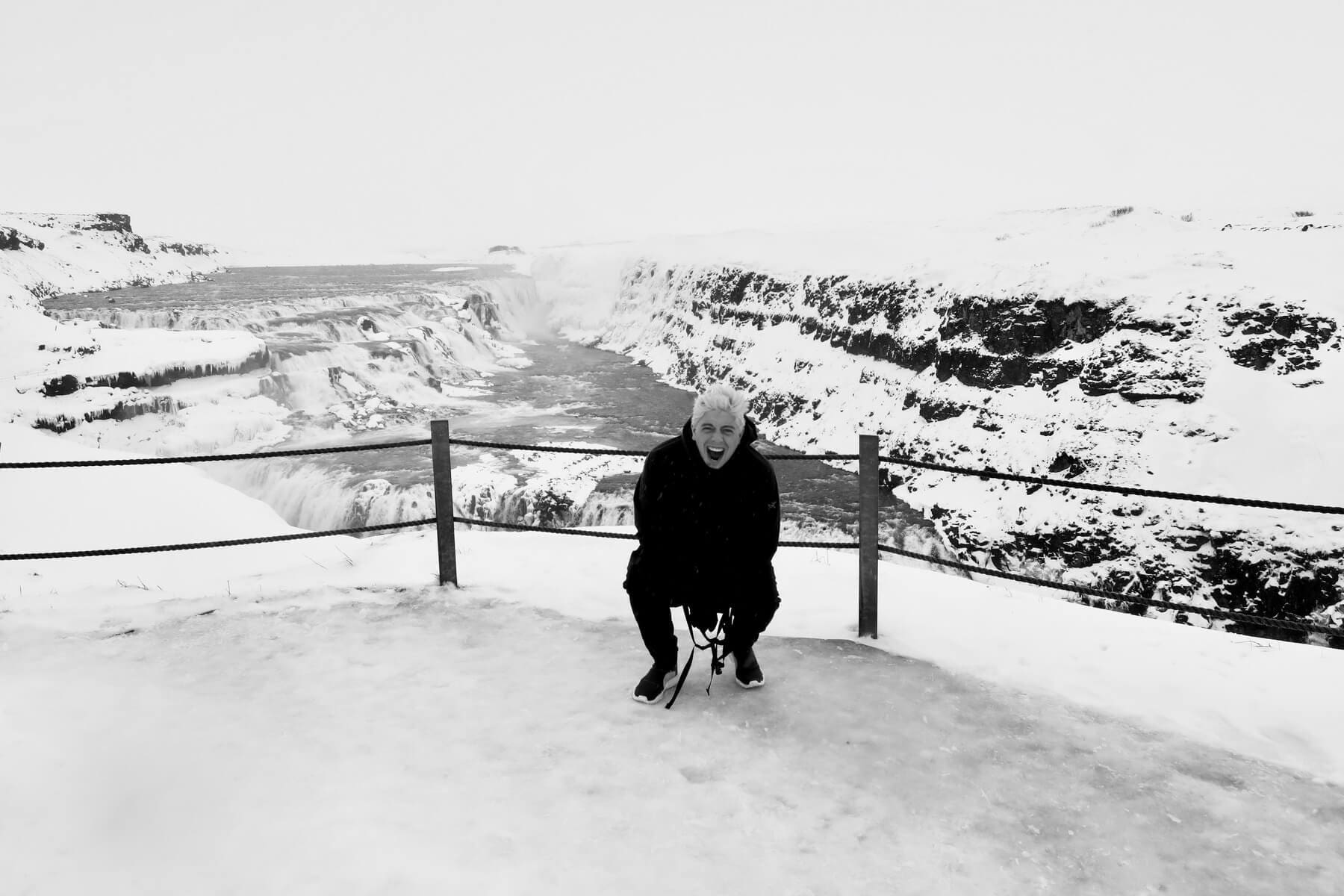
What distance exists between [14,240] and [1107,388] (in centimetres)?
7296

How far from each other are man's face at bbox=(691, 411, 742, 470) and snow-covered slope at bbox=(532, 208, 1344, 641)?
39.1 ft

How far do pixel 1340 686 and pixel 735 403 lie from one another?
3.20 meters

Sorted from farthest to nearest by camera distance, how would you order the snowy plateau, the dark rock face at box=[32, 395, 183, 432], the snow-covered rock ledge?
the snow-covered rock ledge, the dark rock face at box=[32, 395, 183, 432], the snowy plateau

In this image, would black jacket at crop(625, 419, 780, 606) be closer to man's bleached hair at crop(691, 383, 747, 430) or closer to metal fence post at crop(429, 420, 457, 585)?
man's bleached hair at crop(691, 383, 747, 430)

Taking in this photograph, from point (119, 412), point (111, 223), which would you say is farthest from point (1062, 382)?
point (111, 223)

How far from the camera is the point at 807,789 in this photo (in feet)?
10.2

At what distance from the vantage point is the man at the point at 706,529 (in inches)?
138

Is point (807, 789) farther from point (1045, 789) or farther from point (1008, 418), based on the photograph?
point (1008, 418)

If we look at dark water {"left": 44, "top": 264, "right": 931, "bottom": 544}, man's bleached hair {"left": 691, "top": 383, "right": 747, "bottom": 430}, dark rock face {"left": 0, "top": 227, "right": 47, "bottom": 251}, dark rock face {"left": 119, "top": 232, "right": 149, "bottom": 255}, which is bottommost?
dark water {"left": 44, "top": 264, "right": 931, "bottom": 544}

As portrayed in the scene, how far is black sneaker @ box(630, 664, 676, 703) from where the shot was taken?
3.77 meters

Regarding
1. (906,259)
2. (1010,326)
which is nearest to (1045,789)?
(1010,326)

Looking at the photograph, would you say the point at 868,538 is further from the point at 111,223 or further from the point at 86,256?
the point at 111,223

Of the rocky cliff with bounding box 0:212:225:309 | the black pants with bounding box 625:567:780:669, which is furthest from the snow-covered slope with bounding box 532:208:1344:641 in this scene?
the rocky cliff with bounding box 0:212:225:309

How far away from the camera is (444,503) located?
511cm
